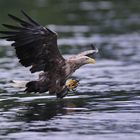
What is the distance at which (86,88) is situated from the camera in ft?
54.8

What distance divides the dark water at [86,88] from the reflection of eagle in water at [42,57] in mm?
371

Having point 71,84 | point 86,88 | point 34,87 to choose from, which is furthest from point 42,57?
point 86,88

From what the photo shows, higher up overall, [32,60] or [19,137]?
[32,60]

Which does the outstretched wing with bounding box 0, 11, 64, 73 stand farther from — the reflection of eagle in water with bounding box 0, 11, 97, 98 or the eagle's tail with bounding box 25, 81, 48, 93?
the eagle's tail with bounding box 25, 81, 48, 93

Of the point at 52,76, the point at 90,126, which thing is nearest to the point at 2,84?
the point at 52,76

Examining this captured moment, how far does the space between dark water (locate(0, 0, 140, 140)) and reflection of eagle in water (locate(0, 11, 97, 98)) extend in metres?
0.37

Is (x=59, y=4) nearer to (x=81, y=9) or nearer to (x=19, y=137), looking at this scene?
(x=81, y=9)

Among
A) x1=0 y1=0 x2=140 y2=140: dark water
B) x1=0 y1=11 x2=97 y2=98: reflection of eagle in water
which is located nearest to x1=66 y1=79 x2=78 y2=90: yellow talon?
x1=0 y1=11 x2=97 y2=98: reflection of eagle in water

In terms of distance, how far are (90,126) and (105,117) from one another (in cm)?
75

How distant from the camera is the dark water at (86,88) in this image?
12.6 m

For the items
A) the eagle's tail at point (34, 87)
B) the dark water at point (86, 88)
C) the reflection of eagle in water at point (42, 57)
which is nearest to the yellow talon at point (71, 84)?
the reflection of eagle in water at point (42, 57)

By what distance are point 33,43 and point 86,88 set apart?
2469 mm

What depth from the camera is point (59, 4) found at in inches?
1273

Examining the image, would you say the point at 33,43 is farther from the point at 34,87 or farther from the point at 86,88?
the point at 86,88
